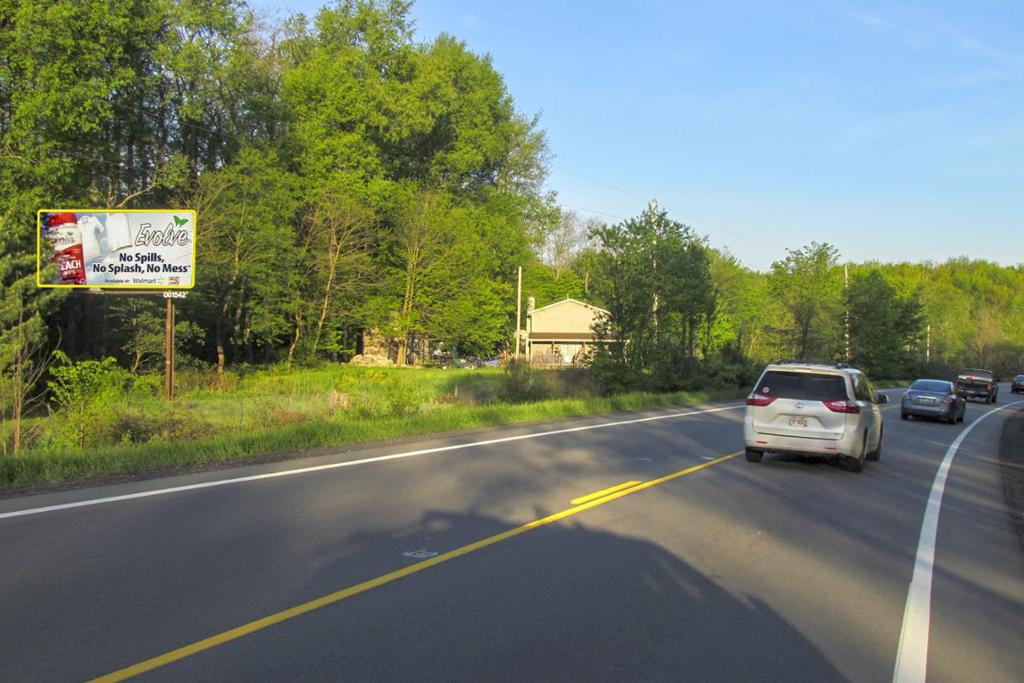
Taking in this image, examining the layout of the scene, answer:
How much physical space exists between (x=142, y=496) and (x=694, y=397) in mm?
27293

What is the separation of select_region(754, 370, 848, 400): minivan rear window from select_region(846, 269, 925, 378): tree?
54.2 meters

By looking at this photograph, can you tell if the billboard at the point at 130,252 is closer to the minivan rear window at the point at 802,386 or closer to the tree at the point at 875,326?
the minivan rear window at the point at 802,386

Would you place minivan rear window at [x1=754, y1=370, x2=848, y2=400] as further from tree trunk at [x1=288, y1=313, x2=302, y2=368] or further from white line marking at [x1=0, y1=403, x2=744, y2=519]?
tree trunk at [x1=288, y1=313, x2=302, y2=368]

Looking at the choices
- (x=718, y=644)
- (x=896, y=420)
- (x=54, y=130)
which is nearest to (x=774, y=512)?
(x=718, y=644)

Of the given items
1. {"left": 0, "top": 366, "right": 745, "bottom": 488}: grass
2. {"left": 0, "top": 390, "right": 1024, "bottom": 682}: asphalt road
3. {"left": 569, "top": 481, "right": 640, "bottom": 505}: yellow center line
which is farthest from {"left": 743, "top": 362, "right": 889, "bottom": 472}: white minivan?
{"left": 0, "top": 366, "right": 745, "bottom": 488}: grass

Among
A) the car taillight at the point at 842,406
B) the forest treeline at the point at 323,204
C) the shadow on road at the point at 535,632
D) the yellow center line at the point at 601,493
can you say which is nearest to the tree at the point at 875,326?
the forest treeline at the point at 323,204

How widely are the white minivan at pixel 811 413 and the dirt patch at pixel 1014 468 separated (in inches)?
92.4

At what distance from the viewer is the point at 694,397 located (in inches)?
1347

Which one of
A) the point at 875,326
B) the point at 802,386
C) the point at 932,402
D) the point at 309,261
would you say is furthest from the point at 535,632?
the point at 875,326

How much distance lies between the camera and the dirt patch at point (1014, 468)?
1116cm

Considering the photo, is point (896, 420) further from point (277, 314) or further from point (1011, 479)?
point (277, 314)

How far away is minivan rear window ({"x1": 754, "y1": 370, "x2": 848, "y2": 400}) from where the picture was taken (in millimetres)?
13508

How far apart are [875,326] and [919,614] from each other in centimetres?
6270

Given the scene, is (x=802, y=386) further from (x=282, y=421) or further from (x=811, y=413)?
(x=282, y=421)
